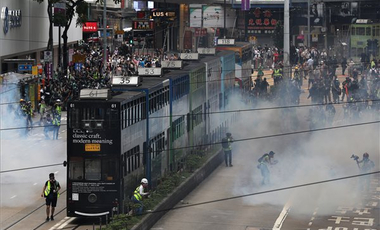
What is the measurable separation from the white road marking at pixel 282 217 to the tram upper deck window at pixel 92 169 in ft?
14.4

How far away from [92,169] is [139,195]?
1.31m

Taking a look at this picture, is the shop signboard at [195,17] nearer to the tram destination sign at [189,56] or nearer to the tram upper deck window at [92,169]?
the tram destination sign at [189,56]

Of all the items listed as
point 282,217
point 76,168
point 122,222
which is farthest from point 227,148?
point 122,222

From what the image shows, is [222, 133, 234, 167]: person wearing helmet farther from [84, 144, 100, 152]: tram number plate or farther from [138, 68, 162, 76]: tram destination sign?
[84, 144, 100, 152]: tram number plate

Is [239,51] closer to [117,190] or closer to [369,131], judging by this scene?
[369,131]

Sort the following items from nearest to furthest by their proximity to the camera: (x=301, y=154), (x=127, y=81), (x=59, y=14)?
(x=127, y=81), (x=301, y=154), (x=59, y=14)

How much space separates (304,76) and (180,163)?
97.1 ft

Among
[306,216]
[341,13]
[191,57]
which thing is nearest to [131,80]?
[306,216]

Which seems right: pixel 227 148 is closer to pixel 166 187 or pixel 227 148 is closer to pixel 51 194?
pixel 166 187

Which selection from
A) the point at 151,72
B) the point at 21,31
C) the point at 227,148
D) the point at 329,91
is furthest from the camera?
the point at 21,31

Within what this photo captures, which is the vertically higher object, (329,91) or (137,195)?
(329,91)

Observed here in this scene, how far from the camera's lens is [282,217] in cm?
2638

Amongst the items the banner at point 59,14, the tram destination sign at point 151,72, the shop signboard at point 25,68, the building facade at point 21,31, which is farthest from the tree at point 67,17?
the tram destination sign at point 151,72

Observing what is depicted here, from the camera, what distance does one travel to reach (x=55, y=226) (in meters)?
24.4
